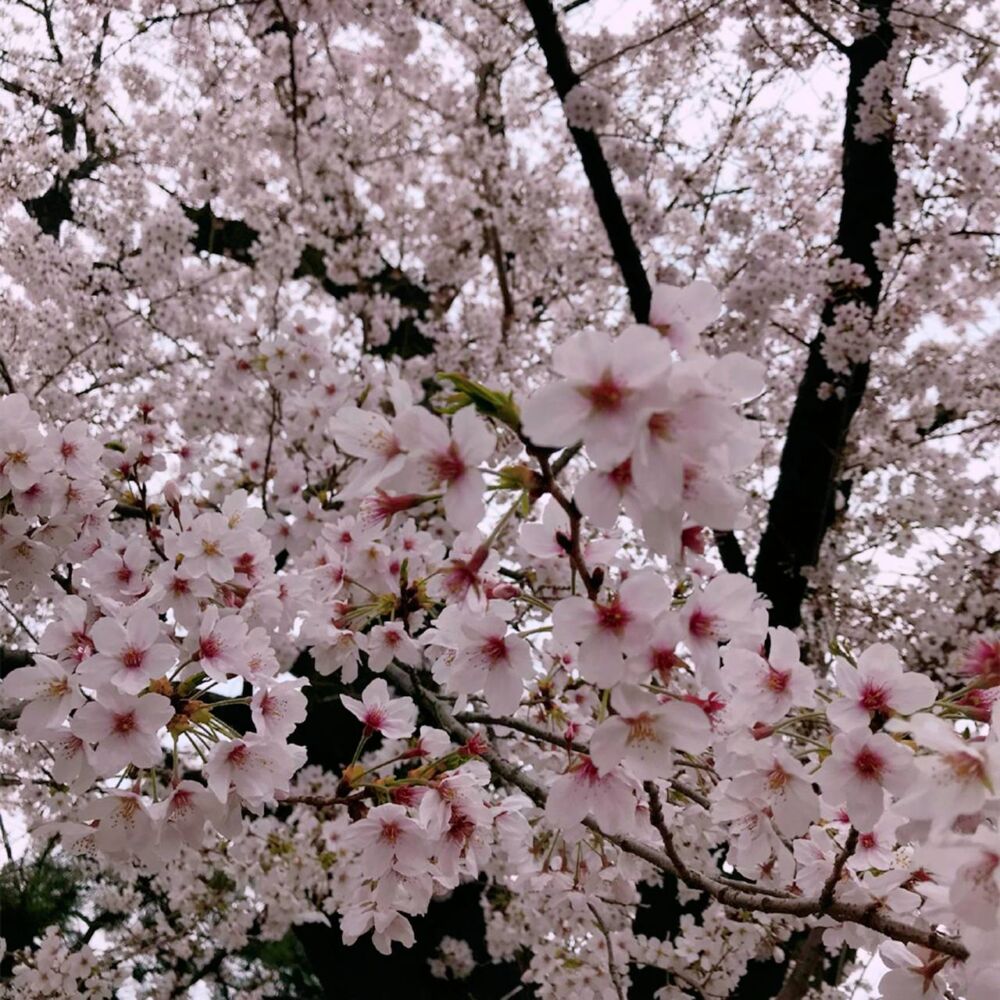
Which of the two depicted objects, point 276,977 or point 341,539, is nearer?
point 341,539

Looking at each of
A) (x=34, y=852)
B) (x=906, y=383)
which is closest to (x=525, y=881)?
(x=906, y=383)

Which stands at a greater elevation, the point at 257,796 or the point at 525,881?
the point at 525,881

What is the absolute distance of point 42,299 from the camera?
5953 mm

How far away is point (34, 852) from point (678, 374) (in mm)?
6740

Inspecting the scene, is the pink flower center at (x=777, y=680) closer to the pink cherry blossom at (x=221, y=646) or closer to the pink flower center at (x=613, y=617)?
the pink flower center at (x=613, y=617)

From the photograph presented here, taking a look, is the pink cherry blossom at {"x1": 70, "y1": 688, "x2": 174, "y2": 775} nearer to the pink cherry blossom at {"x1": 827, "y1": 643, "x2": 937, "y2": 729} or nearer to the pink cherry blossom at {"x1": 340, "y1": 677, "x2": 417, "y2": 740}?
the pink cherry blossom at {"x1": 340, "y1": 677, "x2": 417, "y2": 740}

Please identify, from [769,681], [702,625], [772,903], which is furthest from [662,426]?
[772,903]

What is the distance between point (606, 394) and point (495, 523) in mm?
335

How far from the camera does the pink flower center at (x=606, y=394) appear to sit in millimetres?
780

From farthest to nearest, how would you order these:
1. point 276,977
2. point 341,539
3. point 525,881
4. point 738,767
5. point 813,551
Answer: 1. point 276,977
2. point 813,551
3. point 341,539
4. point 525,881
5. point 738,767

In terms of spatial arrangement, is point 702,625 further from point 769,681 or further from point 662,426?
point 662,426

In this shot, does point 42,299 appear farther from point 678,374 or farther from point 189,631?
point 678,374

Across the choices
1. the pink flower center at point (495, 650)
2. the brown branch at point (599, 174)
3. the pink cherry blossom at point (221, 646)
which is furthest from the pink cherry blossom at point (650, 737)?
the brown branch at point (599, 174)

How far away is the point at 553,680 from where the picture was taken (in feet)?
6.62
